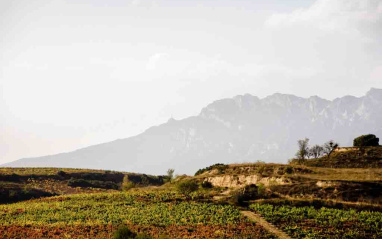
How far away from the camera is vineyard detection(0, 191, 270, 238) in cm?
3634

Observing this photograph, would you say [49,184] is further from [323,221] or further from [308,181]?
[323,221]

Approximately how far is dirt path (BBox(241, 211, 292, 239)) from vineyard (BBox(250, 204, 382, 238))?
693 millimetres

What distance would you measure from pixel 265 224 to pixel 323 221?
6.48 metres

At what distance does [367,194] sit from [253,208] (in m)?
15.3

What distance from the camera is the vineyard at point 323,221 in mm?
33219

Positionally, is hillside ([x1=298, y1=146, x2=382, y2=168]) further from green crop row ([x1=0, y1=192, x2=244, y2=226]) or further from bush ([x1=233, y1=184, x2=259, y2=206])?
green crop row ([x1=0, y1=192, x2=244, y2=226])

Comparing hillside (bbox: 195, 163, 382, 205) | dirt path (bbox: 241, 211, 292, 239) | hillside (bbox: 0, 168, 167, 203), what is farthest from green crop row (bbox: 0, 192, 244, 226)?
hillside (bbox: 0, 168, 167, 203)

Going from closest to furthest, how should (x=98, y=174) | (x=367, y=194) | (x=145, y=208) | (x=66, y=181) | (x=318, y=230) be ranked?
(x=318, y=230) < (x=367, y=194) < (x=145, y=208) < (x=66, y=181) < (x=98, y=174)

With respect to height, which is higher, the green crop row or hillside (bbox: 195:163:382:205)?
hillside (bbox: 195:163:382:205)

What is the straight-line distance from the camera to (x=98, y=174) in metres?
114

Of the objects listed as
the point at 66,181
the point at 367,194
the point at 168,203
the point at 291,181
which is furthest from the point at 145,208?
the point at 66,181

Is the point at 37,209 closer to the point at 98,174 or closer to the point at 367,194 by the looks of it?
the point at 367,194

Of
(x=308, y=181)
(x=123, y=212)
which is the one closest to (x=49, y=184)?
(x=123, y=212)

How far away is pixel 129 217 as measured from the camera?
43.1 m
